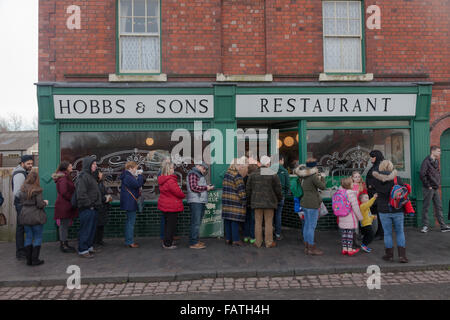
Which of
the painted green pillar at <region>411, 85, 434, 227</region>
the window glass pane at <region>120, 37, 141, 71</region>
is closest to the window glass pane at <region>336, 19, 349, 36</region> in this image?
the painted green pillar at <region>411, 85, 434, 227</region>

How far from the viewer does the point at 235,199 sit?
6789mm

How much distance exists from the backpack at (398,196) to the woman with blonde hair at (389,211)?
54mm

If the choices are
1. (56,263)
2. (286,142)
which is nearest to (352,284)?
(286,142)

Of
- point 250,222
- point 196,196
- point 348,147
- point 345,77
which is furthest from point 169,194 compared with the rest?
point 345,77

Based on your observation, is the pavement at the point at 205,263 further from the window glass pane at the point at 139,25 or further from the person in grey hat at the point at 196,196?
the window glass pane at the point at 139,25

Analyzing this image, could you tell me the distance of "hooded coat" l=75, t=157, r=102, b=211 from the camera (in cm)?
602

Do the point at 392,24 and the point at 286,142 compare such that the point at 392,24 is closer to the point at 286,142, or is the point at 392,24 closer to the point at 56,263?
the point at 286,142

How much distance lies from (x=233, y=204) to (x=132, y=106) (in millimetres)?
3533

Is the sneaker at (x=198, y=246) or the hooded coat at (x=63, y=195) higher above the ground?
the hooded coat at (x=63, y=195)

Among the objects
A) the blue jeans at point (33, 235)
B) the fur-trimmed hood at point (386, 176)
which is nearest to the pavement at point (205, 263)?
the blue jeans at point (33, 235)

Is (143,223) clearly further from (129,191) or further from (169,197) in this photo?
(169,197)

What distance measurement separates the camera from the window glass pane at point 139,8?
8.17 m

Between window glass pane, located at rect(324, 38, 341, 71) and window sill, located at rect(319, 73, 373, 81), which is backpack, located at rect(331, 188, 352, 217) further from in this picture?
window glass pane, located at rect(324, 38, 341, 71)
